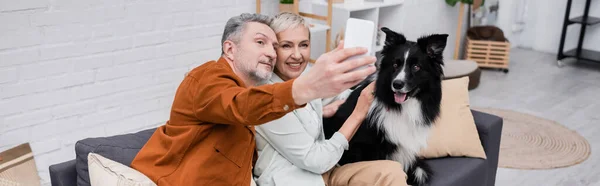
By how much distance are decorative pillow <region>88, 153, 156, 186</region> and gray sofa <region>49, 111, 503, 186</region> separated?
0.32 ft

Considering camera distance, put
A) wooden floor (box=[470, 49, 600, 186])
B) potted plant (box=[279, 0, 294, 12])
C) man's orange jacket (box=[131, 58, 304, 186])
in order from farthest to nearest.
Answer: potted plant (box=[279, 0, 294, 12])
wooden floor (box=[470, 49, 600, 186])
man's orange jacket (box=[131, 58, 304, 186])

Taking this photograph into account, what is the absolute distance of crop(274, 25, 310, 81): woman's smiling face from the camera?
168 cm

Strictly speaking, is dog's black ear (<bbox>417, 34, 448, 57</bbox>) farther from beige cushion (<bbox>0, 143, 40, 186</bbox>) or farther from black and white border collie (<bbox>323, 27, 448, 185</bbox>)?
beige cushion (<bbox>0, 143, 40, 186</bbox>)

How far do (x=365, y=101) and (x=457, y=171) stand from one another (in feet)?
1.87

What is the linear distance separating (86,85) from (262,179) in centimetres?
152

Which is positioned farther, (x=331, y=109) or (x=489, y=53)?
(x=489, y=53)

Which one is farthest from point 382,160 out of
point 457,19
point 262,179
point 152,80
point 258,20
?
point 457,19

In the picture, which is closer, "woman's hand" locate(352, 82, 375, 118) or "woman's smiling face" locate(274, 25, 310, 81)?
"woman's smiling face" locate(274, 25, 310, 81)

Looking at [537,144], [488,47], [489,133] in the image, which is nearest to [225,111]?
[489,133]

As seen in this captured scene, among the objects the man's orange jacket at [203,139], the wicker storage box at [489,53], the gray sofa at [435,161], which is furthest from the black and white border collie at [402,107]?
the wicker storage box at [489,53]

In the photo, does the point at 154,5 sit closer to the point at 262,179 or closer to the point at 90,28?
the point at 90,28

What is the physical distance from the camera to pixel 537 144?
3432mm

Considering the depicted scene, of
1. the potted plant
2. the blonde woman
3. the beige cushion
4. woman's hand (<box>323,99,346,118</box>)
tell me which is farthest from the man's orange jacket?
the potted plant

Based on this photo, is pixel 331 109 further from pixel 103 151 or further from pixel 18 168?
pixel 18 168
